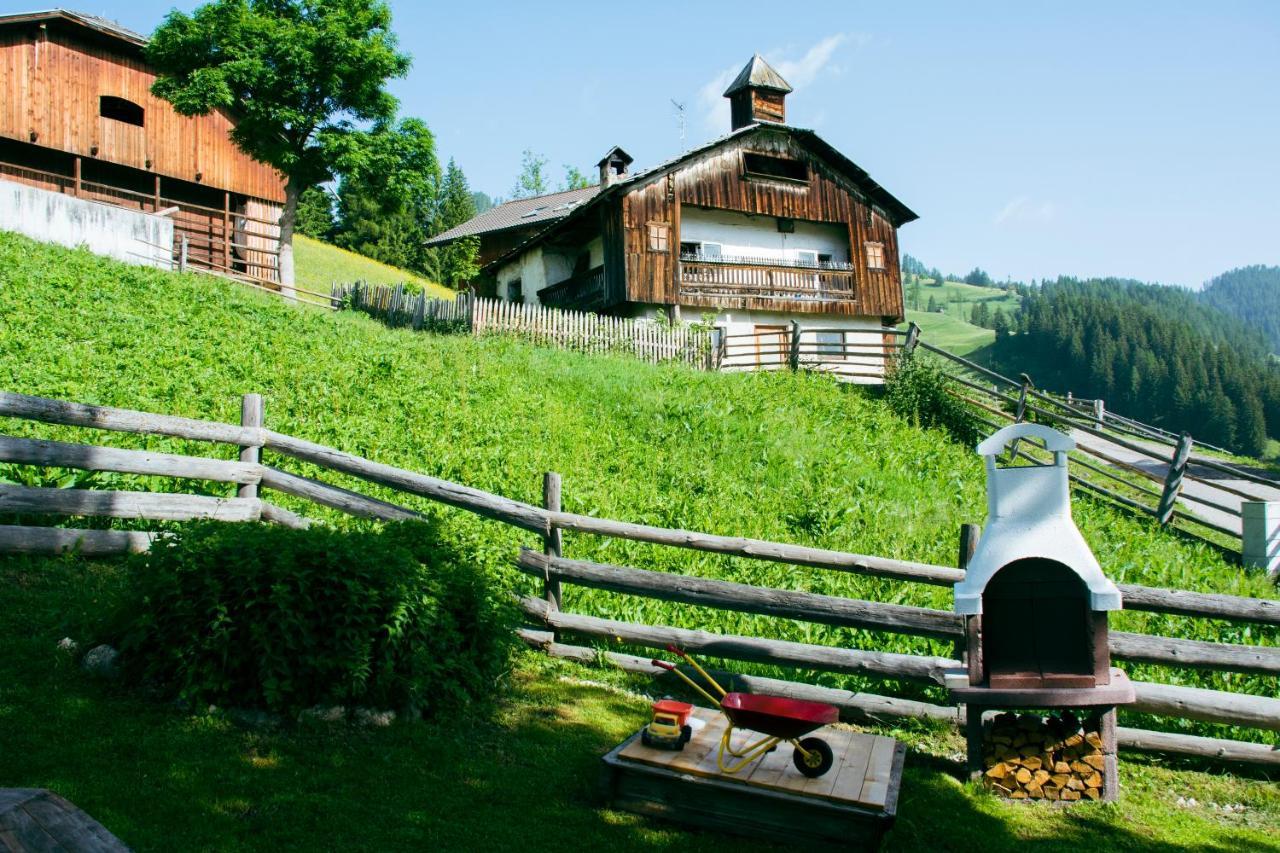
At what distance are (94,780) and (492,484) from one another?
25.3 ft

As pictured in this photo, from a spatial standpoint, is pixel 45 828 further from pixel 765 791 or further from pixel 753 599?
pixel 753 599

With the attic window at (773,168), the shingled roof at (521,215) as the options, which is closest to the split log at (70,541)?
the attic window at (773,168)

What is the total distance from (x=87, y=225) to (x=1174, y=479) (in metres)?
25.2

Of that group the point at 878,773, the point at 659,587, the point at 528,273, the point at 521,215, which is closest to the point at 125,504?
the point at 659,587

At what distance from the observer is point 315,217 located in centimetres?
7312

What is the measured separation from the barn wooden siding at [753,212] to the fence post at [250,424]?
2043cm

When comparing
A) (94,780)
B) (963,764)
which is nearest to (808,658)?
(963,764)

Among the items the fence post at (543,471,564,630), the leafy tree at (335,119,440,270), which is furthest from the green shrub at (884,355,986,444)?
the leafy tree at (335,119,440,270)

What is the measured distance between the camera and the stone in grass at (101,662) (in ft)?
19.7

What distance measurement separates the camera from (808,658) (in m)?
7.36

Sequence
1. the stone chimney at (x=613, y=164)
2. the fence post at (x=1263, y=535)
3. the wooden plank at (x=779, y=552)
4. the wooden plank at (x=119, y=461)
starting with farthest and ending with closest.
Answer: the stone chimney at (x=613, y=164) < the fence post at (x=1263, y=535) < the wooden plank at (x=119, y=461) < the wooden plank at (x=779, y=552)

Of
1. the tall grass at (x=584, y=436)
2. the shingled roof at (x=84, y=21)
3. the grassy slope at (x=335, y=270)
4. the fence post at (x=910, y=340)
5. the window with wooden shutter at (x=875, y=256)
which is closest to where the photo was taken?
the tall grass at (x=584, y=436)

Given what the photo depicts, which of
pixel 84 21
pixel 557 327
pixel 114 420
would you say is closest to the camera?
pixel 114 420

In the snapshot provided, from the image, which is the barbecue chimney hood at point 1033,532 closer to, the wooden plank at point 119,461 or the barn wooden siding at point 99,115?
the wooden plank at point 119,461
